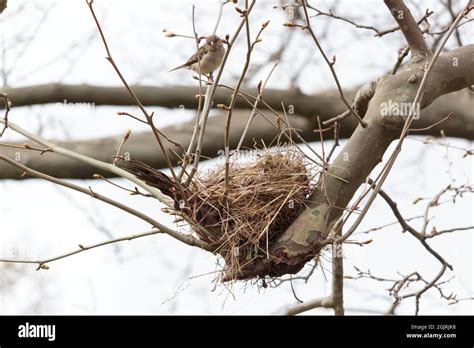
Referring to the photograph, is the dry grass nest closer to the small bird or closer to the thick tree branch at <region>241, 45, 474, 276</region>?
the thick tree branch at <region>241, 45, 474, 276</region>

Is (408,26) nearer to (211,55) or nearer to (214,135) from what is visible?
(211,55)

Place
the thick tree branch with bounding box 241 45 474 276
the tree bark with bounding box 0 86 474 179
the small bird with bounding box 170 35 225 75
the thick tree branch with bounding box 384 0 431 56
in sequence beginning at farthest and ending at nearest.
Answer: the tree bark with bounding box 0 86 474 179, the small bird with bounding box 170 35 225 75, the thick tree branch with bounding box 384 0 431 56, the thick tree branch with bounding box 241 45 474 276

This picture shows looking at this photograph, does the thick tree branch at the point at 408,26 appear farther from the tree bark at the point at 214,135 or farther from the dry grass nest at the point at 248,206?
the tree bark at the point at 214,135

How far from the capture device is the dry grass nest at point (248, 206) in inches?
130

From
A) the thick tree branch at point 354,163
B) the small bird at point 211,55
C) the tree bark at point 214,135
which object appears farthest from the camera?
the tree bark at point 214,135

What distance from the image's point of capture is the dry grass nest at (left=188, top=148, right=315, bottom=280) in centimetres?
329

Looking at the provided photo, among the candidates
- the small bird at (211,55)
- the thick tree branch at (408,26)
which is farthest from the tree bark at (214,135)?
the thick tree branch at (408,26)

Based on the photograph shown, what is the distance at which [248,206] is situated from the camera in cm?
344

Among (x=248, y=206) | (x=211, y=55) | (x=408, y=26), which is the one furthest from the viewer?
(x=211, y=55)

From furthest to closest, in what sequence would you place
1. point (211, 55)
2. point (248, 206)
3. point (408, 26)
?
point (211, 55)
point (408, 26)
point (248, 206)

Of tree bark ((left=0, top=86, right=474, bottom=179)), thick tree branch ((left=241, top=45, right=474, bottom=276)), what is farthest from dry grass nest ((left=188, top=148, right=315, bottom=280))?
tree bark ((left=0, top=86, right=474, bottom=179))

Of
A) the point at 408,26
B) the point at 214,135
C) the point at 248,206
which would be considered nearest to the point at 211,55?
the point at 408,26
